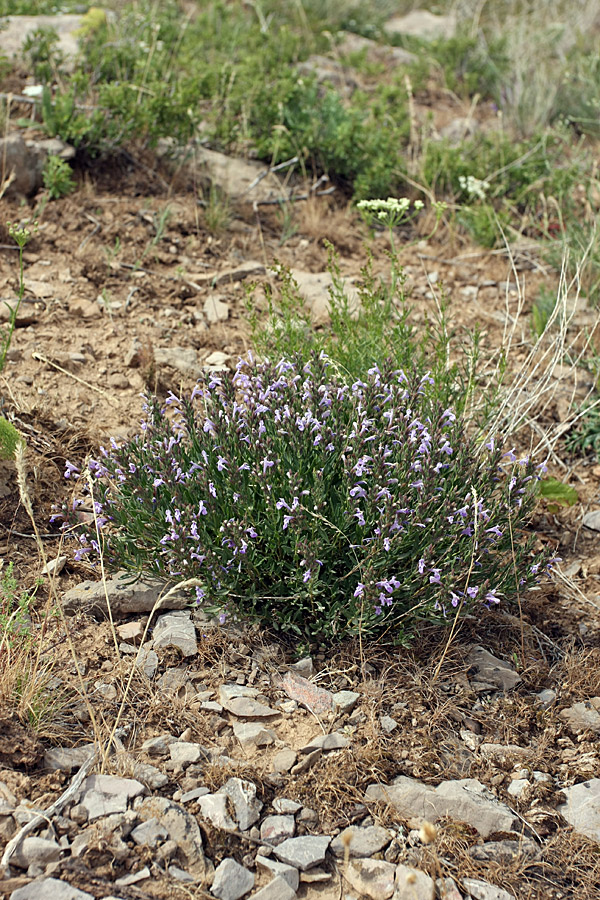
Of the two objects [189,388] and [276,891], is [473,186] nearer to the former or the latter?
[189,388]

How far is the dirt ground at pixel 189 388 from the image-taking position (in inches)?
104

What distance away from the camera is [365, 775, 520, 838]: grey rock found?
2566mm

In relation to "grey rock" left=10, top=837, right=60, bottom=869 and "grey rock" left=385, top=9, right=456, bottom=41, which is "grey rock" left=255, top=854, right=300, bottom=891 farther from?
"grey rock" left=385, top=9, right=456, bottom=41

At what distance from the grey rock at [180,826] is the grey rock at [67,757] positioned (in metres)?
0.29

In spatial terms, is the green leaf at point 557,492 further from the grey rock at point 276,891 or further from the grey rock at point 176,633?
the grey rock at point 276,891

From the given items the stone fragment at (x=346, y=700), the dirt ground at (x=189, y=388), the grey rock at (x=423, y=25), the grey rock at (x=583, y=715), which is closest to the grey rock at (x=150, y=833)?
the dirt ground at (x=189, y=388)

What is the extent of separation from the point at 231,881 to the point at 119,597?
1.27 metres

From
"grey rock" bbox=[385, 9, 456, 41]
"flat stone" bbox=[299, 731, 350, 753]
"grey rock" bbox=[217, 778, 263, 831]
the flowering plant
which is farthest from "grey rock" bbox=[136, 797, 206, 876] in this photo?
"grey rock" bbox=[385, 9, 456, 41]

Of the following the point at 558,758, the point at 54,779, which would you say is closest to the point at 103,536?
the point at 54,779

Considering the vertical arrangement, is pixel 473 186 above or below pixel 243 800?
above

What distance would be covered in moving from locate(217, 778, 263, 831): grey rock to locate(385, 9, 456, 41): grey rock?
10.4 m

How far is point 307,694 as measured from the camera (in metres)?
2.97

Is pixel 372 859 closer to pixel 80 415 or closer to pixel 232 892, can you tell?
pixel 232 892

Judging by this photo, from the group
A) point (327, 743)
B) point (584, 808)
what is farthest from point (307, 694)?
point (584, 808)
